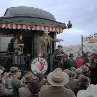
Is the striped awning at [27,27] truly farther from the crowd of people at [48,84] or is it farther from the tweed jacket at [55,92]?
the tweed jacket at [55,92]

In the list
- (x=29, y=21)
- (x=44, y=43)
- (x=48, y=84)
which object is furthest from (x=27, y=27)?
(x=48, y=84)

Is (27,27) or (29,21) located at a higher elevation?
(29,21)

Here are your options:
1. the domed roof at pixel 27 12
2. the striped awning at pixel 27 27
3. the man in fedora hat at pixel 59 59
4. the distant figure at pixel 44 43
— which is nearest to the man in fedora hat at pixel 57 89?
the striped awning at pixel 27 27

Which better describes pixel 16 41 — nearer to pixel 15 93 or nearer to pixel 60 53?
pixel 60 53

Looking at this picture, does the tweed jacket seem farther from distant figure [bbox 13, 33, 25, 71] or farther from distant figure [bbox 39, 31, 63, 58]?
distant figure [bbox 39, 31, 63, 58]

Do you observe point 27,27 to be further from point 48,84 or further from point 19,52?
point 48,84

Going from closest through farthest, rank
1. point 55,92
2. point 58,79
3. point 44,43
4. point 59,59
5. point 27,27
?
1. point 55,92
2. point 58,79
3. point 27,27
4. point 44,43
5. point 59,59

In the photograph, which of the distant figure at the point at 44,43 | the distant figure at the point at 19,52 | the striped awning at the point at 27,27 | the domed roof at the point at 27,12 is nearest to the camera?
the distant figure at the point at 19,52

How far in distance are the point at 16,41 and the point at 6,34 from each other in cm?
128

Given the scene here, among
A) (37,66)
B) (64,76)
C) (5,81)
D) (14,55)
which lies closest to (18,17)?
(14,55)

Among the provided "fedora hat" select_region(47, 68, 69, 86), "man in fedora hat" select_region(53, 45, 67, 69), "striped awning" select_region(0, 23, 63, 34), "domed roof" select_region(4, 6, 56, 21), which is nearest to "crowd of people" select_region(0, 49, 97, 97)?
"fedora hat" select_region(47, 68, 69, 86)

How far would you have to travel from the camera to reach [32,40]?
16719 millimetres

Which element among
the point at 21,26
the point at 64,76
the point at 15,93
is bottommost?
the point at 15,93

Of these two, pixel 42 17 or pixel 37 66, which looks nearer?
pixel 37 66
